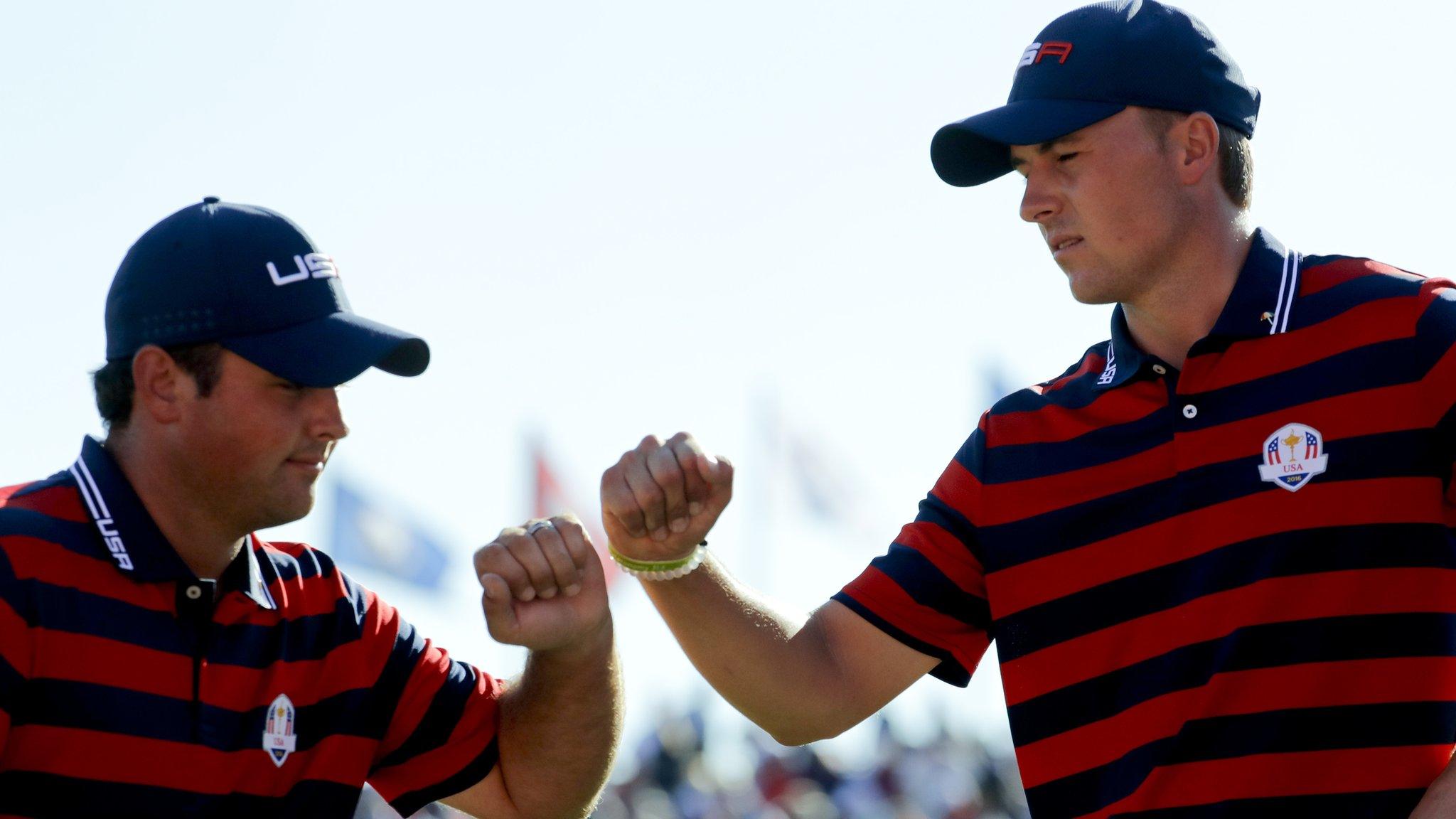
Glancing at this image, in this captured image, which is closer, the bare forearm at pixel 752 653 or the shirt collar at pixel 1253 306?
the shirt collar at pixel 1253 306

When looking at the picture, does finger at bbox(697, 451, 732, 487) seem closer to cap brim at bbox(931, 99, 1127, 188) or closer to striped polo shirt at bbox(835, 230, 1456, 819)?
striped polo shirt at bbox(835, 230, 1456, 819)

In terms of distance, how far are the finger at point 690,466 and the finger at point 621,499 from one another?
0.11 m

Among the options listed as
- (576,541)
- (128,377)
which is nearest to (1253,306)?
(576,541)

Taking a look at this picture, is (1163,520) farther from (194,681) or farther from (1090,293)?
(194,681)

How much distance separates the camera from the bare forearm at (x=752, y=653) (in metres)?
4.10

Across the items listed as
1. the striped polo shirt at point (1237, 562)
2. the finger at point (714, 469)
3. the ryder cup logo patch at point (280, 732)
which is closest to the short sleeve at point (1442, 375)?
the striped polo shirt at point (1237, 562)

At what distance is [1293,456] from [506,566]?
165 cm

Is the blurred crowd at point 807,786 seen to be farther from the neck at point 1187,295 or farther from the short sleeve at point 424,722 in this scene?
the neck at point 1187,295

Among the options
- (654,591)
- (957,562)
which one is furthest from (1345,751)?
(654,591)

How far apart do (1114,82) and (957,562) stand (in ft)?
3.79

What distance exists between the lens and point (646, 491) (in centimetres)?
381

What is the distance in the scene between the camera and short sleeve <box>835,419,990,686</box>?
4.17m

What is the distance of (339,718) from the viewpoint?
3.94m

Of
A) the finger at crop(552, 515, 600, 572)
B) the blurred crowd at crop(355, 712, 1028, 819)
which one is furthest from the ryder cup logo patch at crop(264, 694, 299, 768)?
the blurred crowd at crop(355, 712, 1028, 819)
